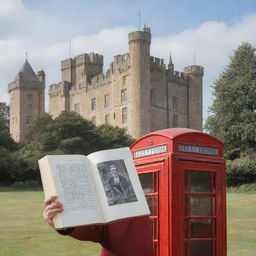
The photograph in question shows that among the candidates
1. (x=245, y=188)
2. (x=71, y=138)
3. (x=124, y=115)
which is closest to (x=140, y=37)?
(x=124, y=115)

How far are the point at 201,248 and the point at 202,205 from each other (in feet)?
1.83

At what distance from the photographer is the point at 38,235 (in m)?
12.2

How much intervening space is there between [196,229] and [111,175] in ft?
11.5

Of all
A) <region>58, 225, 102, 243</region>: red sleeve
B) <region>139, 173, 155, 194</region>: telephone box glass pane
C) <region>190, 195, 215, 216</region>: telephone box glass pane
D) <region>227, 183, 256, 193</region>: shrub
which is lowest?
<region>227, 183, 256, 193</region>: shrub

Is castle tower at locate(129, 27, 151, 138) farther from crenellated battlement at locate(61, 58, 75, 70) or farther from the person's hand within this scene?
the person's hand

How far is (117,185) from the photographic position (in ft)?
10.8

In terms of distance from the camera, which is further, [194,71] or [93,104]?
[93,104]

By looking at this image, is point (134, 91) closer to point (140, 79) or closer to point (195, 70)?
point (140, 79)

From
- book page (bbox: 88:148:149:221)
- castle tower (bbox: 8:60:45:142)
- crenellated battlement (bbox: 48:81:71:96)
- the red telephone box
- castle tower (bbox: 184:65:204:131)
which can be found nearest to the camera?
book page (bbox: 88:148:149:221)

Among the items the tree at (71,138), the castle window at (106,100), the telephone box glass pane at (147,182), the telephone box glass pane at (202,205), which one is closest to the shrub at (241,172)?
the tree at (71,138)

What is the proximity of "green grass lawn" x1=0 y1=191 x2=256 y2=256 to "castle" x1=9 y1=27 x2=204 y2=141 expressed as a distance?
44.2 metres

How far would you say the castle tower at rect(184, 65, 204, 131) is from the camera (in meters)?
69.1

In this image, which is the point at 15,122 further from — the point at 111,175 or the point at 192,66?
the point at 111,175

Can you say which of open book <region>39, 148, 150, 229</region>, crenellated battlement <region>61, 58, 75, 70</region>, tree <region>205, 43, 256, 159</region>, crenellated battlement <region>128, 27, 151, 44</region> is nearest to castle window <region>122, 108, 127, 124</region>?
crenellated battlement <region>128, 27, 151, 44</region>
